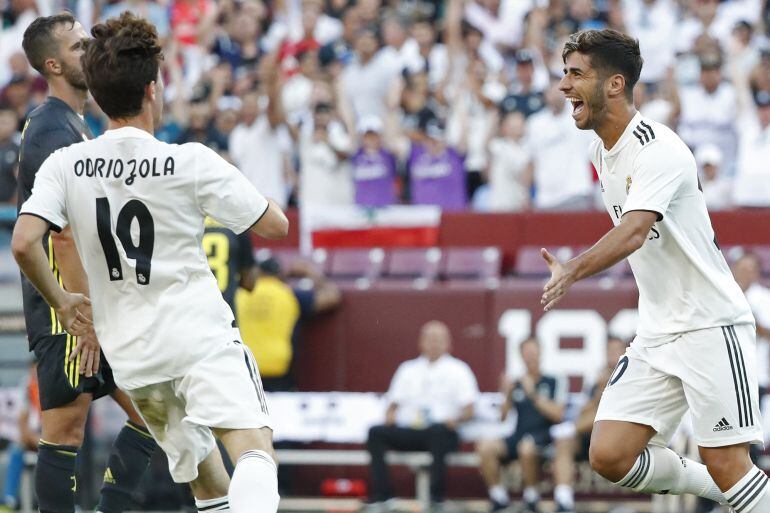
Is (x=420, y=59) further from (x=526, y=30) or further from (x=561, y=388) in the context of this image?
(x=561, y=388)

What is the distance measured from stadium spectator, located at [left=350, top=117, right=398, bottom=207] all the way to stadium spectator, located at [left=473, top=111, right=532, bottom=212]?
3.28 ft

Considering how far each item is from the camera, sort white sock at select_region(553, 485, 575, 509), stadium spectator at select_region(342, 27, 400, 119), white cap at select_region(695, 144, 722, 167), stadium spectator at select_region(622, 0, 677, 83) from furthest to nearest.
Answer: stadium spectator at select_region(342, 27, 400, 119)
stadium spectator at select_region(622, 0, 677, 83)
white cap at select_region(695, 144, 722, 167)
white sock at select_region(553, 485, 575, 509)

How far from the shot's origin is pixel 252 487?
547 centimetres

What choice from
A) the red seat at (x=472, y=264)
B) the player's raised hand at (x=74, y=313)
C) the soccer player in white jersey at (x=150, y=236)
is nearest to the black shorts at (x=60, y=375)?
the player's raised hand at (x=74, y=313)

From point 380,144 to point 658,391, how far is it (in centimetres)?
824

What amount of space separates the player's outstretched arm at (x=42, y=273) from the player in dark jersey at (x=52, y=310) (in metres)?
0.45

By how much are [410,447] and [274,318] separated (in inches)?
72.5

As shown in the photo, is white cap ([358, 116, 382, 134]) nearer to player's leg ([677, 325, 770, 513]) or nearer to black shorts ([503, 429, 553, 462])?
black shorts ([503, 429, 553, 462])

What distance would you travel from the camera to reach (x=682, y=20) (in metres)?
15.6

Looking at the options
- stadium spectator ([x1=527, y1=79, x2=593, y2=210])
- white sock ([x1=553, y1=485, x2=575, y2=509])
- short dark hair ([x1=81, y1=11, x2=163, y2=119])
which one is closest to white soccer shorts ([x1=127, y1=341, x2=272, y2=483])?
short dark hair ([x1=81, y1=11, x2=163, y2=119])

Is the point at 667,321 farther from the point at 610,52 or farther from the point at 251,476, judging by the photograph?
the point at 251,476

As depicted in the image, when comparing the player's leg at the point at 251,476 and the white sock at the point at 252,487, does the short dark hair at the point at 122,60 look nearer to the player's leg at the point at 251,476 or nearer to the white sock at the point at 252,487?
the player's leg at the point at 251,476

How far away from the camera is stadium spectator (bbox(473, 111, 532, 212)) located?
14055 millimetres

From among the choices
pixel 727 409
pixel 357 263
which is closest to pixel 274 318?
pixel 357 263
